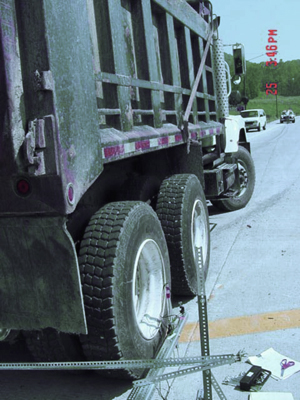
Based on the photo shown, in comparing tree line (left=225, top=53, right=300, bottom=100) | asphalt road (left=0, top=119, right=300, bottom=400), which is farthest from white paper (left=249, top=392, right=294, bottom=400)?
tree line (left=225, top=53, right=300, bottom=100)

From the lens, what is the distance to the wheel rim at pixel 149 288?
135 inches

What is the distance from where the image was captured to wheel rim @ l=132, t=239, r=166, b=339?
135 inches

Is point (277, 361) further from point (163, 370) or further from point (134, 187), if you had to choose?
point (134, 187)

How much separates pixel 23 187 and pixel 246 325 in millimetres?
2458

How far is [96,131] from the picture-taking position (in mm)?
2811

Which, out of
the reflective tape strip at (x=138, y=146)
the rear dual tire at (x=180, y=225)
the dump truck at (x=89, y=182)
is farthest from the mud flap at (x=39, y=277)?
the rear dual tire at (x=180, y=225)

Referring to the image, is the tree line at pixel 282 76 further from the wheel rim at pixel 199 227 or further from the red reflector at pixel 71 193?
the red reflector at pixel 71 193

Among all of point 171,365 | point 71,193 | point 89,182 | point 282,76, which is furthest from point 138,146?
point 282,76

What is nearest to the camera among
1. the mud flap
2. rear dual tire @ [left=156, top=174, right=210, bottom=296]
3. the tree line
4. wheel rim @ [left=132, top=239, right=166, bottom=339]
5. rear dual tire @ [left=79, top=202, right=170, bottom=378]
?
the mud flap

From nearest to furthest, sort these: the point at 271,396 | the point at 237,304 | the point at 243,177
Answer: the point at 271,396 < the point at 237,304 < the point at 243,177

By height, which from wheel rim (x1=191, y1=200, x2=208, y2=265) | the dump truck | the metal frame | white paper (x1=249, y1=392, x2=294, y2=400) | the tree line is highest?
the tree line

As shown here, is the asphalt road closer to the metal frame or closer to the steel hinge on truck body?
the metal frame

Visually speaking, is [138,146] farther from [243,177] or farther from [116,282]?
[243,177]

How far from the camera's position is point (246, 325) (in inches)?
163
